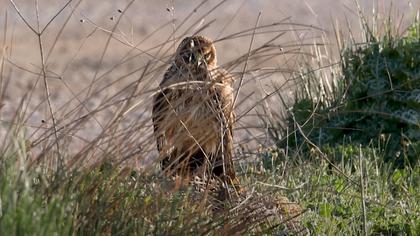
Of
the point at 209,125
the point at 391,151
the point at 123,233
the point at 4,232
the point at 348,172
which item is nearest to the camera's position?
the point at 4,232

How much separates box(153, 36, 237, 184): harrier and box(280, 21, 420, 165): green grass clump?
1.36m

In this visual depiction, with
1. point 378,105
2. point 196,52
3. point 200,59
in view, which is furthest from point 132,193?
point 378,105

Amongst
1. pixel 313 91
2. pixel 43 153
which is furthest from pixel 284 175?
pixel 313 91

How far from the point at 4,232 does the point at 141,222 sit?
2.43ft

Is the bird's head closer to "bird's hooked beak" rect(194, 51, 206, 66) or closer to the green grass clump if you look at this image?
"bird's hooked beak" rect(194, 51, 206, 66)

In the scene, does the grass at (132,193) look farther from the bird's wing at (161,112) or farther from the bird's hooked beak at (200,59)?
the bird's hooked beak at (200,59)

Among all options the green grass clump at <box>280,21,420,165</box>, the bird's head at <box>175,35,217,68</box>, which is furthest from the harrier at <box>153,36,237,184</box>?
the green grass clump at <box>280,21,420,165</box>

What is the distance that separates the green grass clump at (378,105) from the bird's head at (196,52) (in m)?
0.93

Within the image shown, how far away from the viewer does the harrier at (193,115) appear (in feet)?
16.3

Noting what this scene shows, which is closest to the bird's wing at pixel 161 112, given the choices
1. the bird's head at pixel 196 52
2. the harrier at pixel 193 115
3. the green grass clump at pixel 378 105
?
the harrier at pixel 193 115

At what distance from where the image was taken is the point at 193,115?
16.8ft

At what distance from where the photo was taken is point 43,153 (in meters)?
4.71

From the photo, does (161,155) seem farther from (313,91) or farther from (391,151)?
(313,91)

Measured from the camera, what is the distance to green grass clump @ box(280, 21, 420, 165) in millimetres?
7523
